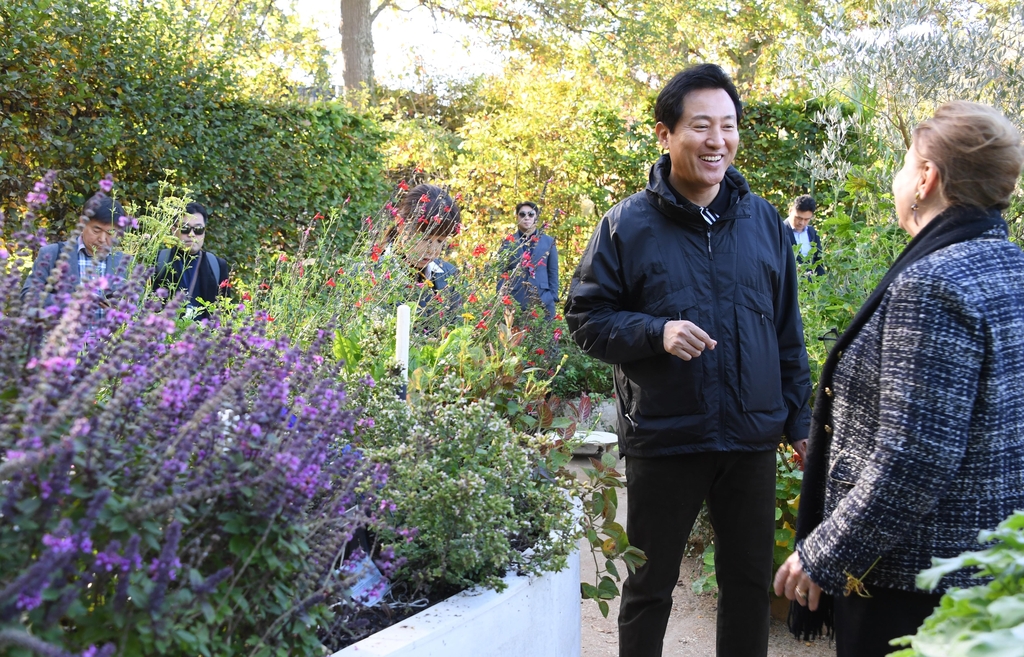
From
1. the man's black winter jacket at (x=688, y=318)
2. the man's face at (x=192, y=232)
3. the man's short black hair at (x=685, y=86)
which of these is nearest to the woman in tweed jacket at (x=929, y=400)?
the man's black winter jacket at (x=688, y=318)

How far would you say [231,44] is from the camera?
7.86 m

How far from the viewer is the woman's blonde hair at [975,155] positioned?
6.04 ft

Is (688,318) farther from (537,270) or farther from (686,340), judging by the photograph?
(537,270)

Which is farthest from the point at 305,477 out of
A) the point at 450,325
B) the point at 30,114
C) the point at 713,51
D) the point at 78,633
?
the point at 713,51

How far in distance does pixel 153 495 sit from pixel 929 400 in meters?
1.42

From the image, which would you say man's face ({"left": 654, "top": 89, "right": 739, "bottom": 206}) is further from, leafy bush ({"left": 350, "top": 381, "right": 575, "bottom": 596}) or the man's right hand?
leafy bush ({"left": 350, "top": 381, "right": 575, "bottom": 596})

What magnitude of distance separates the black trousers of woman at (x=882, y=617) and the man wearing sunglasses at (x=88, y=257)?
1.68m

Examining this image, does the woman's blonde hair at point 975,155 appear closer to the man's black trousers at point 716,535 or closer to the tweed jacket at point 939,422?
the tweed jacket at point 939,422

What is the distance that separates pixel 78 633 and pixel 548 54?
54.2 ft

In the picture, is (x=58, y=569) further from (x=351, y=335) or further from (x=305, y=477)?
(x=351, y=335)

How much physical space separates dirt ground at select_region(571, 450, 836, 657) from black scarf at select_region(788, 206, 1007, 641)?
173cm

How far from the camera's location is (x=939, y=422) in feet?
5.61

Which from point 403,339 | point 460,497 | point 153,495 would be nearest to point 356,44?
point 403,339

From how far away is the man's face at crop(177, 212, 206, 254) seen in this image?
14.8ft
